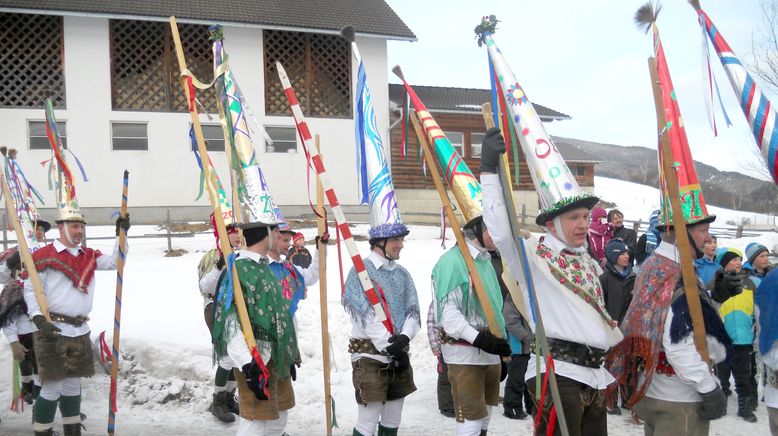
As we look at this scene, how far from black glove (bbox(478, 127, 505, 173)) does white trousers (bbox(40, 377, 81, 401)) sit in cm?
451

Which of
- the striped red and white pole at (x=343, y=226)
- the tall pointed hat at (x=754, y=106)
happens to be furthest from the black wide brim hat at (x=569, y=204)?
the striped red and white pole at (x=343, y=226)

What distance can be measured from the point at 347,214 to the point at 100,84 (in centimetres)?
829

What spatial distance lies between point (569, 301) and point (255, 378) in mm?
2060

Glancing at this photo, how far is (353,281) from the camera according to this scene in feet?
16.3

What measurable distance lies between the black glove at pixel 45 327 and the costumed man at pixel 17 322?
68cm

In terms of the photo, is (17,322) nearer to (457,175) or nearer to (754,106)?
(457,175)

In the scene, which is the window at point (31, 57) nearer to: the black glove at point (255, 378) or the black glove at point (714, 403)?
the black glove at point (255, 378)

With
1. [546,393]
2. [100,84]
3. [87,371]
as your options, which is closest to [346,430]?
[87,371]

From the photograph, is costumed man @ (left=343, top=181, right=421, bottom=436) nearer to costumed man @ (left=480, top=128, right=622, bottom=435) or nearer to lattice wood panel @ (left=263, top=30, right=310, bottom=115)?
costumed man @ (left=480, top=128, right=622, bottom=435)

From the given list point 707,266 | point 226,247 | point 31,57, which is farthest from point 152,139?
point 707,266

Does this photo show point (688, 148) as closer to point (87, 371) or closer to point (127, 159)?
point (87, 371)

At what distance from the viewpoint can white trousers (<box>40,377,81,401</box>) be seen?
563 centimetres

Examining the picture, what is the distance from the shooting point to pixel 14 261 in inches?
250

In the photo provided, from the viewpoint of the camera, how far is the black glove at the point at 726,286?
3670 millimetres
